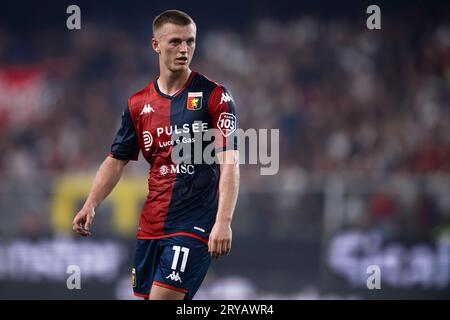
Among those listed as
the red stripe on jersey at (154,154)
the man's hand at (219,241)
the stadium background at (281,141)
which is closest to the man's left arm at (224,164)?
the man's hand at (219,241)

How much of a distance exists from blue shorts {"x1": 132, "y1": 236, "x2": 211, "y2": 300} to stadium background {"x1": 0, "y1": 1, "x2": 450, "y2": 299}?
17.7ft

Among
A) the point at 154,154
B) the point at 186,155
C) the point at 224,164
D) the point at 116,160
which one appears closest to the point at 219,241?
the point at 224,164

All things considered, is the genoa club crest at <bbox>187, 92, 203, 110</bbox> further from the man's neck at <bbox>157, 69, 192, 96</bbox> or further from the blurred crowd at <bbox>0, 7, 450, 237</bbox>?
the blurred crowd at <bbox>0, 7, 450, 237</bbox>

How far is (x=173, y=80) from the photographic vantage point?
6.23 meters

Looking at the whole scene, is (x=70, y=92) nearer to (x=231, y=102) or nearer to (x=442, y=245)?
(x=442, y=245)

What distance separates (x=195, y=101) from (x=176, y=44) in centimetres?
42

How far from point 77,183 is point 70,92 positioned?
410 centimetres

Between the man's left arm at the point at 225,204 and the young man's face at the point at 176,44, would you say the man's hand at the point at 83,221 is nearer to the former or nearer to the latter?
the man's left arm at the point at 225,204

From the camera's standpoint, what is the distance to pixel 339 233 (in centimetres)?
1154

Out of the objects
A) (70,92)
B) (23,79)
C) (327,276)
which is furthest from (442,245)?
(23,79)

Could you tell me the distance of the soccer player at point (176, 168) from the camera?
5977 millimetres

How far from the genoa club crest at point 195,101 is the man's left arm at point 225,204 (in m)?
0.42

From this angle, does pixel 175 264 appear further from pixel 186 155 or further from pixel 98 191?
pixel 98 191

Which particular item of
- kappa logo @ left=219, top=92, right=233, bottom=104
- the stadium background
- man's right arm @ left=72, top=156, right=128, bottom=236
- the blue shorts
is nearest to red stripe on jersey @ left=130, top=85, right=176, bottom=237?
the blue shorts
